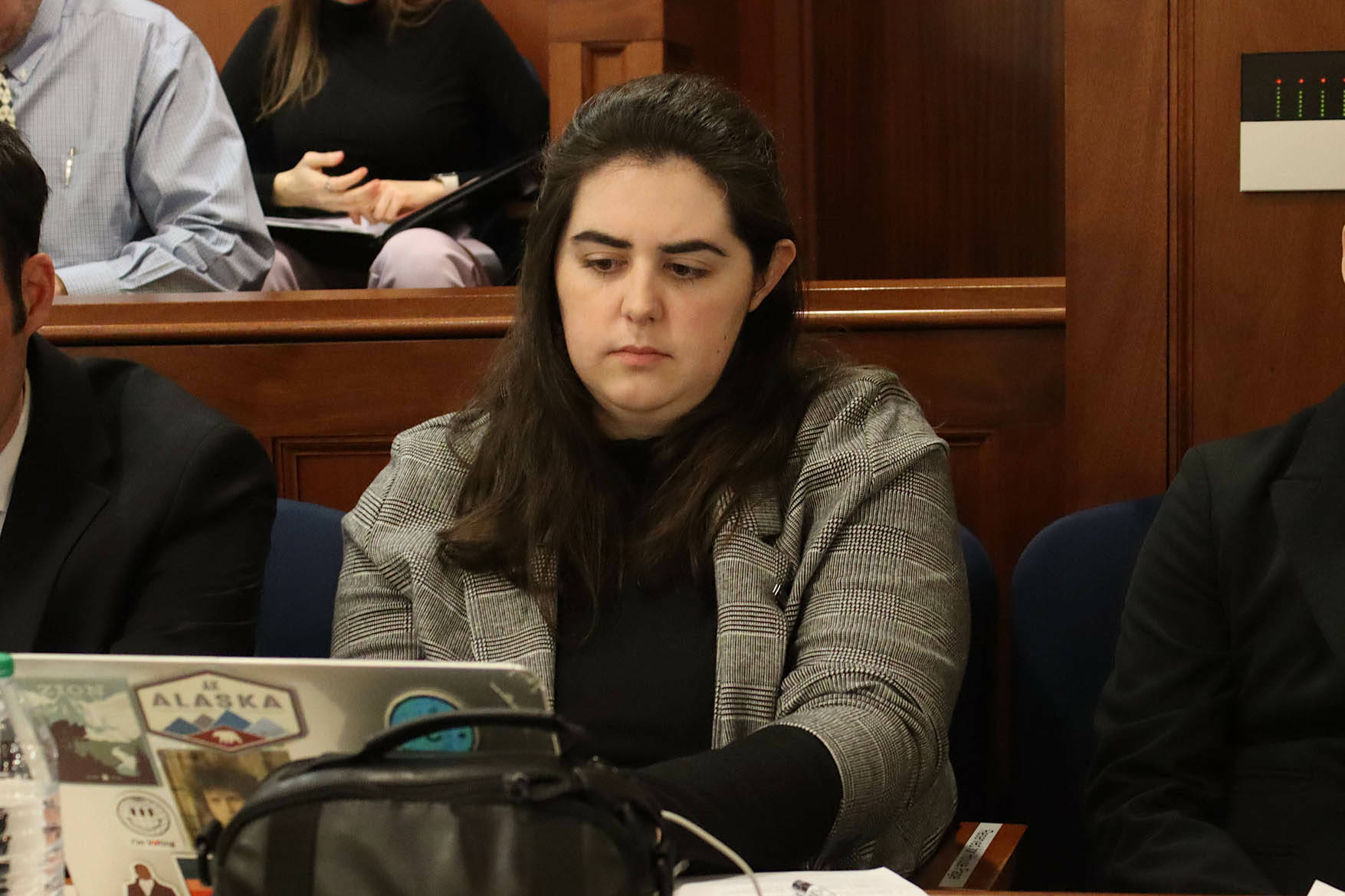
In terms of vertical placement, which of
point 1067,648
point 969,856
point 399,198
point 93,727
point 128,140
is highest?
point 128,140

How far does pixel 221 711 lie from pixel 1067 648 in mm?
1163

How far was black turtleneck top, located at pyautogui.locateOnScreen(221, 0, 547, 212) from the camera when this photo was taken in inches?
133

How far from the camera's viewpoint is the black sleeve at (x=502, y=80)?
11.1 feet

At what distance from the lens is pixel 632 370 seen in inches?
62.9

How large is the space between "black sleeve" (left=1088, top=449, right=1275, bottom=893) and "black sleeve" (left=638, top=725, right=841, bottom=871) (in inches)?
12.4

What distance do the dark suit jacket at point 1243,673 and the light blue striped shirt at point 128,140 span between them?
197 centimetres

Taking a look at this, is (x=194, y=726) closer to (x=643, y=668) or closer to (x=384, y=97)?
(x=643, y=668)

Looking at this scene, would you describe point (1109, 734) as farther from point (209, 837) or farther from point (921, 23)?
point (921, 23)

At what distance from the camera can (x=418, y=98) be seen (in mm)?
3381

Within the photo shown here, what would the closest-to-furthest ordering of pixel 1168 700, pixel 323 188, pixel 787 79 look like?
pixel 1168 700 < pixel 323 188 < pixel 787 79

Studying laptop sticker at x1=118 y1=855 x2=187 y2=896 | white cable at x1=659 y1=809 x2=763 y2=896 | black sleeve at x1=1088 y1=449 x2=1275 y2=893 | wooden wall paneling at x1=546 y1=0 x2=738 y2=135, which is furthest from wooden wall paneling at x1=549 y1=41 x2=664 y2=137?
laptop sticker at x1=118 y1=855 x2=187 y2=896

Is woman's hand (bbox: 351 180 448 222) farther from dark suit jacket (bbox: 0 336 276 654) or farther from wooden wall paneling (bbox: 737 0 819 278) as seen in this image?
A: dark suit jacket (bbox: 0 336 276 654)

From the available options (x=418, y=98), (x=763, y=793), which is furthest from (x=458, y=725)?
(x=418, y=98)

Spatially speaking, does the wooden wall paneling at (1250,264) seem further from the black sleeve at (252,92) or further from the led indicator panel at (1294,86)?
the black sleeve at (252,92)
